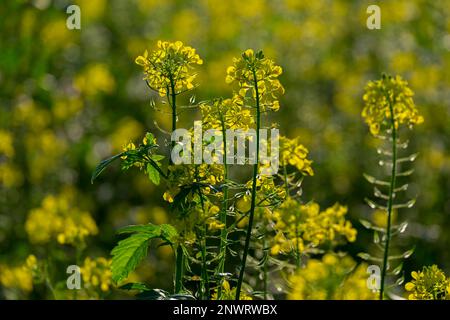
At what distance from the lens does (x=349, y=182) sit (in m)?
6.56

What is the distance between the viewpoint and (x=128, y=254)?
7.67 ft

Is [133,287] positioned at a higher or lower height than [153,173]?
lower

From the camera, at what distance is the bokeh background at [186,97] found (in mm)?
5664

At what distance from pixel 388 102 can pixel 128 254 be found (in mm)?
878

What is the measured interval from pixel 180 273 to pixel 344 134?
5.18m

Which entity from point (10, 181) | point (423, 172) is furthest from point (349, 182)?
point (10, 181)

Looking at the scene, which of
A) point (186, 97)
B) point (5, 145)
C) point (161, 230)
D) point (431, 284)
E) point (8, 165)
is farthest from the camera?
point (186, 97)

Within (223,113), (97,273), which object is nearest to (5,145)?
(97,273)

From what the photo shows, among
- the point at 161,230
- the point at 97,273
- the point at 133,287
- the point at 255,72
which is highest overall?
the point at 255,72

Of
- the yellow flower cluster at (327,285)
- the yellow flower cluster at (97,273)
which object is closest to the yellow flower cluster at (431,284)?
the yellow flower cluster at (327,285)

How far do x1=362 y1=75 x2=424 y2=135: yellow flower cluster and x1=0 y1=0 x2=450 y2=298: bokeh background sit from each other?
2174 mm

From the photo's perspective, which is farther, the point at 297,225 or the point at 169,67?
the point at 297,225

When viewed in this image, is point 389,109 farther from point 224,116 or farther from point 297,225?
point 224,116
